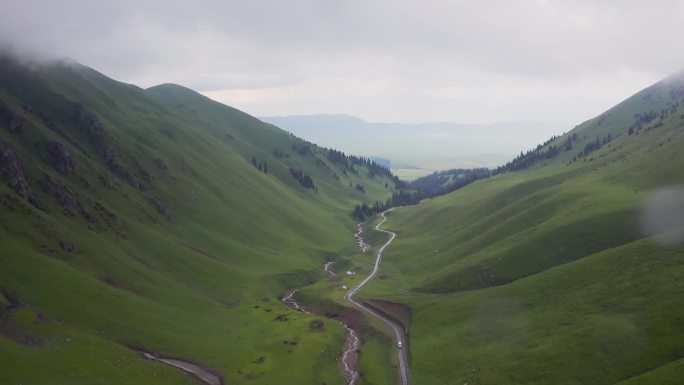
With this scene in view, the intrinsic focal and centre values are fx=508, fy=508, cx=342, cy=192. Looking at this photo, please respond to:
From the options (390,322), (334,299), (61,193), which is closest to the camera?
(390,322)

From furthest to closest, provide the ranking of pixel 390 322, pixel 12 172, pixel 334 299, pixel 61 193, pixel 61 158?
pixel 61 158 < pixel 61 193 < pixel 334 299 < pixel 12 172 < pixel 390 322

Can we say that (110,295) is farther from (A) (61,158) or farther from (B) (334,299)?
(A) (61,158)

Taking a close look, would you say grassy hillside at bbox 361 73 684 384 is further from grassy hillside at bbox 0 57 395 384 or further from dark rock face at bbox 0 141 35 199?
dark rock face at bbox 0 141 35 199

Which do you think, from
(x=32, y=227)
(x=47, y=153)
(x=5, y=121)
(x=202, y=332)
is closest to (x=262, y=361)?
(x=202, y=332)

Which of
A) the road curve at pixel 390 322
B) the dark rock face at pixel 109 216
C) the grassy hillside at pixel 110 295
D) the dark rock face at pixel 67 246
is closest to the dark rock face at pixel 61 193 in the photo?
the grassy hillside at pixel 110 295

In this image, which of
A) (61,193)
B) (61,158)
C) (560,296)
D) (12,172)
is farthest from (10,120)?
(560,296)

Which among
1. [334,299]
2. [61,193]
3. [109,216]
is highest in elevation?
[61,193]

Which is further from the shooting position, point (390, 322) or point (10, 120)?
point (10, 120)
